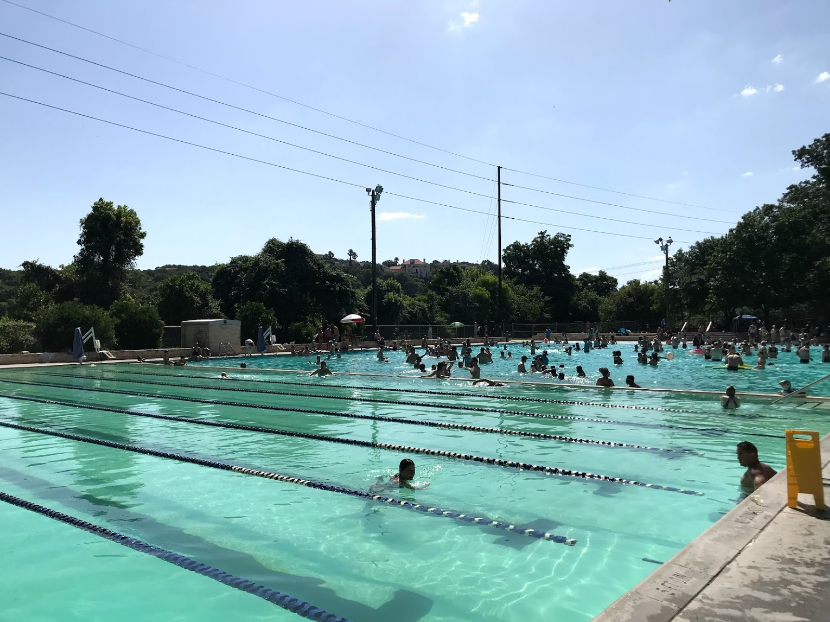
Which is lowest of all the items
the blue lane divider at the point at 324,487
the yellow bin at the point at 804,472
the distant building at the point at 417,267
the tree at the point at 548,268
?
the blue lane divider at the point at 324,487

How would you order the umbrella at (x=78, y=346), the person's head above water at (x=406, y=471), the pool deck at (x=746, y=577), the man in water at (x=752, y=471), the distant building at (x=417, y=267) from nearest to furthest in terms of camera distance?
the pool deck at (x=746, y=577) < the man in water at (x=752, y=471) < the person's head above water at (x=406, y=471) < the umbrella at (x=78, y=346) < the distant building at (x=417, y=267)

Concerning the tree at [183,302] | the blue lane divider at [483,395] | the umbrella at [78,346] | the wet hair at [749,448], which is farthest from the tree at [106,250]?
the wet hair at [749,448]

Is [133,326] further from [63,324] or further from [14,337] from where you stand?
[14,337]

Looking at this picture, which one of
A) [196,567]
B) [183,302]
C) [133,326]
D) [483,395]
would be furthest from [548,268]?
[196,567]

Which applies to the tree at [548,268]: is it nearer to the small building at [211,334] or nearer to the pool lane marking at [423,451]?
the small building at [211,334]

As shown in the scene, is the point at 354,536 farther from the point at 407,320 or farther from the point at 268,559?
the point at 407,320

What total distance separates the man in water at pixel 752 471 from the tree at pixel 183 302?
121 ft

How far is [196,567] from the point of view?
5277mm

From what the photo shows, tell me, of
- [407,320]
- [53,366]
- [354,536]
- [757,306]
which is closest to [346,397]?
[354,536]

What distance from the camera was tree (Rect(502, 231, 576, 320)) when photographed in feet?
214

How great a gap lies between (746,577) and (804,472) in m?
1.81

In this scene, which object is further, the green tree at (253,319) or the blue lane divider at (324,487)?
the green tree at (253,319)

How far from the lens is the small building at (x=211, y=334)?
31.5 m

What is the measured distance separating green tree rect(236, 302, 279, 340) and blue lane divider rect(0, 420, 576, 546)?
73.1 ft
